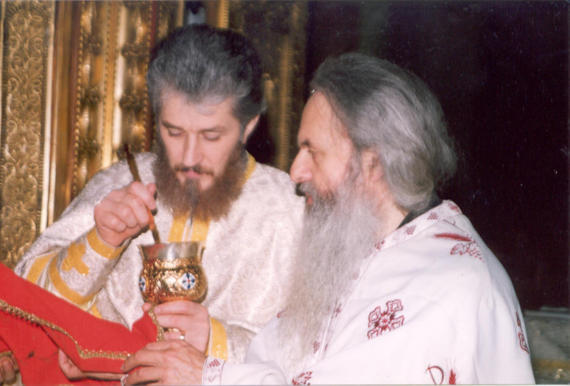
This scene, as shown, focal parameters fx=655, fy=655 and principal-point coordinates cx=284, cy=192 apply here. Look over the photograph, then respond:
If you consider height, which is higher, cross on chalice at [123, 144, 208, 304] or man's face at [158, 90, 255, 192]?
man's face at [158, 90, 255, 192]

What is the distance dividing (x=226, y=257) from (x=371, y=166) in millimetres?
802

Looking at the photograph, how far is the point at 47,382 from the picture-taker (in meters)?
2.09

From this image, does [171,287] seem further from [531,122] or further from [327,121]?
[531,122]

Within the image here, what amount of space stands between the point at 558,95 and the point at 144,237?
180cm

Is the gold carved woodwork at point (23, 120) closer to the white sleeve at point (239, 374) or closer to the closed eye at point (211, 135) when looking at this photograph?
the closed eye at point (211, 135)

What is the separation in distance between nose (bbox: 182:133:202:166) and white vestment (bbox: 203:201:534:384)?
2.69 ft

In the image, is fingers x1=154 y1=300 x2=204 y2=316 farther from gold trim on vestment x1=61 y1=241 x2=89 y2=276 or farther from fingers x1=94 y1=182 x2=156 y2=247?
gold trim on vestment x1=61 y1=241 x2=89 y2=276

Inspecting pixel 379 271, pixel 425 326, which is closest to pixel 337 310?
pixel 379 271

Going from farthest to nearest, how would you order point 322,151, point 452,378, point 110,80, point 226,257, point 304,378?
1. point 110,80
2. point 226,257
3. point 322,151
4. point 304,378
5. point 452,378

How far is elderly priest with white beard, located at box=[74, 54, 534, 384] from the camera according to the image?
158 centimetres

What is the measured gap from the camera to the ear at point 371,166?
1857mm

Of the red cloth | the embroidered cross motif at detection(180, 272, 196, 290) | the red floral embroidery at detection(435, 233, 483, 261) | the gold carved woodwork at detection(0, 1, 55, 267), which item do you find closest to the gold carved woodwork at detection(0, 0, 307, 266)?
the gold carved woodwork at detection(0, 1, 55, 267)

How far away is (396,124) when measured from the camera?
1835 mm

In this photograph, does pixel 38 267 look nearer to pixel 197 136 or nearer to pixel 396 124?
pixel 197 136
